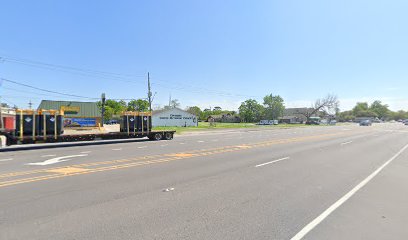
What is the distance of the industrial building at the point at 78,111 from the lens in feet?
182

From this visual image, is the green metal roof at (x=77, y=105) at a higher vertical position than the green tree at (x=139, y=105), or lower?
lower

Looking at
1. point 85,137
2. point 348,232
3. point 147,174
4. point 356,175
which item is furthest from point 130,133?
point 348,232

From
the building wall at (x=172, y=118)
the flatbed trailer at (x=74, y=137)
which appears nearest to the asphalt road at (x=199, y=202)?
the flatbed trailer at (x=74, y=137)

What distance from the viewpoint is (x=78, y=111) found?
58688 mm

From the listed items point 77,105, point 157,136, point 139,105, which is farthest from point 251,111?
point 157,136

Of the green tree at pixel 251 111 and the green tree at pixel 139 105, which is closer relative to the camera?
the green tree at pixel 139 105

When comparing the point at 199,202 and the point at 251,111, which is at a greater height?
the point at 251,111

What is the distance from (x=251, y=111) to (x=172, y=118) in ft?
213

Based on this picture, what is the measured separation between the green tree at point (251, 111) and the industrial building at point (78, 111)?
3112 inches

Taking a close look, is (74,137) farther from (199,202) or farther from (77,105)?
(77,105)

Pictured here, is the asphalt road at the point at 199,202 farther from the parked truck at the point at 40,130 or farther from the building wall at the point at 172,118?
A: the building wall at the point at 172,118

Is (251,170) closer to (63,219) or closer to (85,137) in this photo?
(63,219)

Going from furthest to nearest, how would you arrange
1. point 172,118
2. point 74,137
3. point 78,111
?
point 172,118 < point 78,111 < point 74,137

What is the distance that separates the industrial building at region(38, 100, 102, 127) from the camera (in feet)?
182
